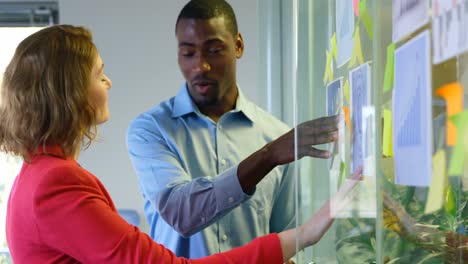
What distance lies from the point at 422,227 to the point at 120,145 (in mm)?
3055

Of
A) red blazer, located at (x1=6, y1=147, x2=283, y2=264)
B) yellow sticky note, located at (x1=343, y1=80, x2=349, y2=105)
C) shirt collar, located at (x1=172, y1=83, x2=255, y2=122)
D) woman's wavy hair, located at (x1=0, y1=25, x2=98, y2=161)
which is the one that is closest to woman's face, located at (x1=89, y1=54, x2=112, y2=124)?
woman's wavy hair, located at (x1=0, y1=25, x2=98, y2=161)

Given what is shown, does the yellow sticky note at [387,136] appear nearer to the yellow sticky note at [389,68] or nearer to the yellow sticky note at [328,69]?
the yellow sticky note at [389,68]

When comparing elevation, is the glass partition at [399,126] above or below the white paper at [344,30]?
below

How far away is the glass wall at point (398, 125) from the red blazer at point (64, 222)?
339mm

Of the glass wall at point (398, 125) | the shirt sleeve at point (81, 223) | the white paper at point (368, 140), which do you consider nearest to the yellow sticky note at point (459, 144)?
the glass wall at point (398, 125)

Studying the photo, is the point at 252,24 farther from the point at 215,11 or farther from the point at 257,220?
the point at 257,220

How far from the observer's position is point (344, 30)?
108 cm

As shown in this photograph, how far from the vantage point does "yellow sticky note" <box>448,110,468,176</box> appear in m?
0.59

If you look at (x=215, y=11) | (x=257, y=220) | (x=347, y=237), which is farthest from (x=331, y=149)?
(x=215, y=11)

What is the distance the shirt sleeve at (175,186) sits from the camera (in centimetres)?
156

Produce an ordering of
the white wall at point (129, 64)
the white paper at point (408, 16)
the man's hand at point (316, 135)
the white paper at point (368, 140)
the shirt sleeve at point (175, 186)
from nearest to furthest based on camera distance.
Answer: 1. the white paper at point (408, 16)
2. the white paper at point (368, 140)
3. the man's hand at point (316, 135)
4. the shirt sleeve at point (175, 186)
5. the white wall at point (129, 64)

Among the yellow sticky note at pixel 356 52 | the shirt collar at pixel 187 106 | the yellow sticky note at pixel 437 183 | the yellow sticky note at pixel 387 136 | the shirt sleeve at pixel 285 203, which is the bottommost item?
the shirt sleeve at pixel 285 203

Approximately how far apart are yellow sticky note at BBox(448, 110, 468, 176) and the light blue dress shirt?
3.47 feet

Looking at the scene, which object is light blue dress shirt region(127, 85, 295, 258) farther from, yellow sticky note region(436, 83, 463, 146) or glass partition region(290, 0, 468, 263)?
yellow sticky note region(436, 83, 463, 146)
